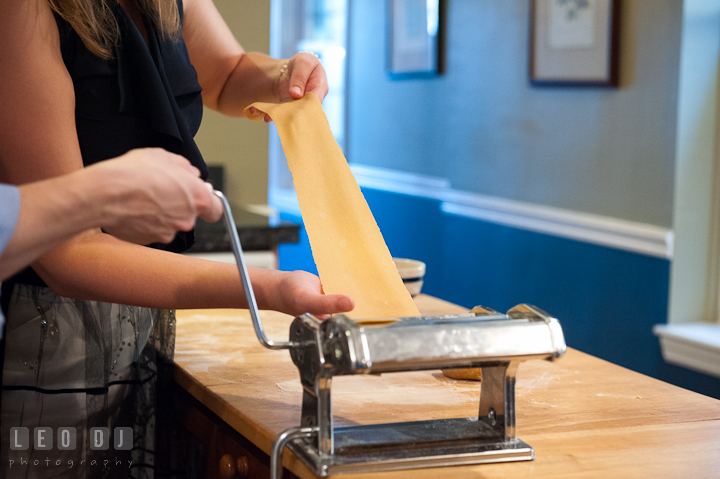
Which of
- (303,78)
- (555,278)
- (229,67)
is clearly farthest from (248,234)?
(555,278)

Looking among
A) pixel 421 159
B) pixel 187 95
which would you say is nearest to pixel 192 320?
pixel 187 95

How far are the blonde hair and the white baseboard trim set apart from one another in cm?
202

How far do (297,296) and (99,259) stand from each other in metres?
0.26

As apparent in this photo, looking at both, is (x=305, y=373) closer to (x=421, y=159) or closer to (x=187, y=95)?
(x=187, y=95)

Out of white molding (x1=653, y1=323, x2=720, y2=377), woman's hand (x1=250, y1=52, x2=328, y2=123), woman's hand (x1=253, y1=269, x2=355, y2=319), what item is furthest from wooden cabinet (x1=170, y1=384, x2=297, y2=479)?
white molding (x1=653, y1=323, x2=720, y2=377)

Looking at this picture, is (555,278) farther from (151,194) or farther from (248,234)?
(151,194)

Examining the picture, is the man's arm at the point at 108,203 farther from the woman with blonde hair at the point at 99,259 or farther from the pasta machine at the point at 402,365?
the woman with blonde hair at the point at 99,259

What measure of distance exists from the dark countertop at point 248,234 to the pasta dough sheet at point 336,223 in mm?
1180

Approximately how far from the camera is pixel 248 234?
2344 millimetres

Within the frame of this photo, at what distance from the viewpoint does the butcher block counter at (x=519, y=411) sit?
2.73ft

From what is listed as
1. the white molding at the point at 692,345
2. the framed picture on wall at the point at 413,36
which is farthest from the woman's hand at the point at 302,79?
the framed picture on wall at the point at 413,36

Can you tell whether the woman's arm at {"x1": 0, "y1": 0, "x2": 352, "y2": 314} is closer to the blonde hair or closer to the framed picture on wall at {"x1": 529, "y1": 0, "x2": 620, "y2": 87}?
the blonde hair

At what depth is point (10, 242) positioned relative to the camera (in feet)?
2.05

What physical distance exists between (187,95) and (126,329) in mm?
376
